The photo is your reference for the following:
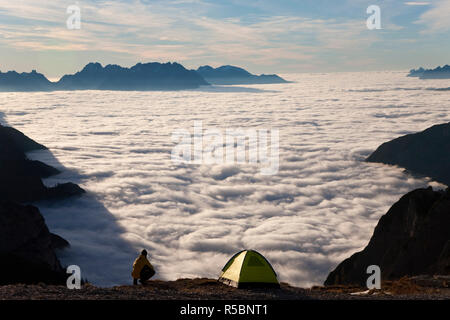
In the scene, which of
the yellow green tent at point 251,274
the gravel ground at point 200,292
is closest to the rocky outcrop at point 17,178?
the gravel ground at point 200,292

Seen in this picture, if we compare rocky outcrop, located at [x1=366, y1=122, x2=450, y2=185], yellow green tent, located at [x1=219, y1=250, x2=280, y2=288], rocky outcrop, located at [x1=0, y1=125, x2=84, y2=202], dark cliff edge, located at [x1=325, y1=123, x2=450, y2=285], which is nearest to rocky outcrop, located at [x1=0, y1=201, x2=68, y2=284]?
dark cliff edge, located at [x1=325, y1=123, x2=450, y2=285]

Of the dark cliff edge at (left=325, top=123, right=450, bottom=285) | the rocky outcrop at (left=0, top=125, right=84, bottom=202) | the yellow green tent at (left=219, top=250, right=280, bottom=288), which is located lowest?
the rocky outcrop at (left=0, top=125, right=84, bottom=202)

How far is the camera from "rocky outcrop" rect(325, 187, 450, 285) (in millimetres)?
33031

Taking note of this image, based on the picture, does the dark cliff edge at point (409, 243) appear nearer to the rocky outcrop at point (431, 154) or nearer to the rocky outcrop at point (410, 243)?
the rocky outcrop at point (410, 243)

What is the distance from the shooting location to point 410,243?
35.2 meters

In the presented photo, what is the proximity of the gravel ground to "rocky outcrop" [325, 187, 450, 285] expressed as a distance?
7.58 meters

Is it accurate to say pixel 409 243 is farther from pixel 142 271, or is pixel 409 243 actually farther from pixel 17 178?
pixel 17 178

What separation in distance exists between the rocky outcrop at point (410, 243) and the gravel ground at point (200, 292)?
7579 mm

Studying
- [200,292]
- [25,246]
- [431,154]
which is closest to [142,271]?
[200,292]

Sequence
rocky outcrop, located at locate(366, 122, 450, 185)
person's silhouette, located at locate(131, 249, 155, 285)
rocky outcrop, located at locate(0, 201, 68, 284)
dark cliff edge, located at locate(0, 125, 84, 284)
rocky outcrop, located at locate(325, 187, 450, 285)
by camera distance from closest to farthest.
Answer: person's silhouette, located at locate(131, 249, 155, 285)
rocky outcrop, located at locate(325, 187, 450, 285)
dark cliff edge, located at locate(0, 125, 84, 284)
rocky outcrop, located at locate(0, 201, 68, 284)
rocky outcrop, located at locate(366, 122, 450, 185)

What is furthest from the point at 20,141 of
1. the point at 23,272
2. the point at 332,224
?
the point at 23,272

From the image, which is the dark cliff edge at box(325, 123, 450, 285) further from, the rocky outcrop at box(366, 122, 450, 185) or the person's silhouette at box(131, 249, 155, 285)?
the rocky outcrop at box(366, 122, 450, 185)

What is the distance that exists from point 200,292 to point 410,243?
23.2 meters
